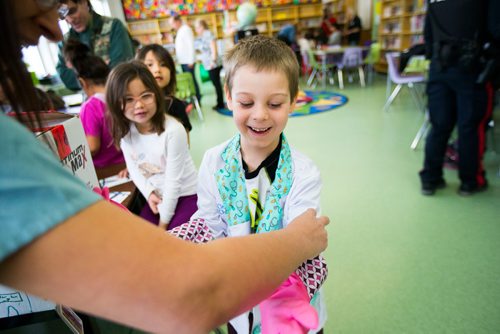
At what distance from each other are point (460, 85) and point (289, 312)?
80.7 inches

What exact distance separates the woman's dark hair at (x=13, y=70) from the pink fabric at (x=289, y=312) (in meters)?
0.57

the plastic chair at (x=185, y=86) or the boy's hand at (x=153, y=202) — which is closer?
the boy's hand at (x=153, y=202)

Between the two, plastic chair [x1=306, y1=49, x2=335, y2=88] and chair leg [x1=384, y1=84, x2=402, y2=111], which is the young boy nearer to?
chair leg [x1=384, y1=84, x2=402, y2=111]

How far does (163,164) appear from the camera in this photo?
4.90 feet

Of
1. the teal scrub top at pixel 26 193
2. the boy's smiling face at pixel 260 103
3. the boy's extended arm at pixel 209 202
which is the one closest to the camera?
the teal scrub top at pixel 26 193

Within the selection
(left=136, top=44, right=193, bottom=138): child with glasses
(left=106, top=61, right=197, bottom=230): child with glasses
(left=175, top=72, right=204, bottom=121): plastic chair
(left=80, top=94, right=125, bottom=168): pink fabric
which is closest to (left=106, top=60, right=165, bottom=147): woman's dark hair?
(left=106, top=61, right=197, bottom=230): child with glasses

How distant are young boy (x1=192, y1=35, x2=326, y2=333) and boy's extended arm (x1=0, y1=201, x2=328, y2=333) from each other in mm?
484

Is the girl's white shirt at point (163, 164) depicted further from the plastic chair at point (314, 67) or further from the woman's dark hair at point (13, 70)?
the plastic chair at point (314, 67)

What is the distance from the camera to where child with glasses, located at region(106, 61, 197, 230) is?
4.57ft

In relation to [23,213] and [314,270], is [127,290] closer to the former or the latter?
[23,213]

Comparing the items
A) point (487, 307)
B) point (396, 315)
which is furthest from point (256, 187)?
point (487, 307)

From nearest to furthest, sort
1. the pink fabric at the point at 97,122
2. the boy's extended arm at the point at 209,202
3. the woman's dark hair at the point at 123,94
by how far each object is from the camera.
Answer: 1. the boy's extended arm at the point at 209,202
2. the woman's dark hair at the point at 123,94
3. the pink fabric at the point at 97,122

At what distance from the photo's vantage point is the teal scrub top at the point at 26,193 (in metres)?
0.27

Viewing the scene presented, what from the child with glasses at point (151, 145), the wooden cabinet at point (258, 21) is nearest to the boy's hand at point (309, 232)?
the child with glasses at point (151, 145)
